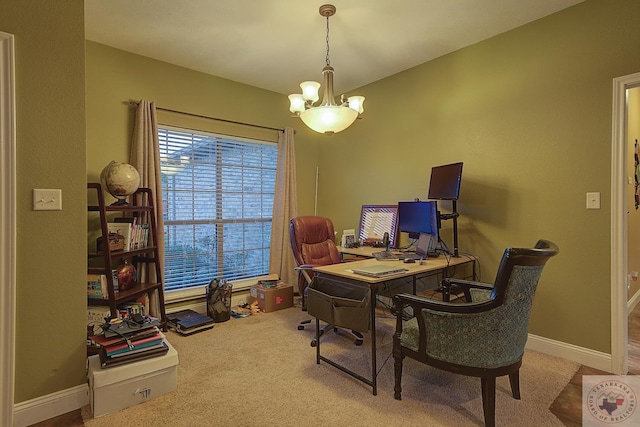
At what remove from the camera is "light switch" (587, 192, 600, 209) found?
2441mm

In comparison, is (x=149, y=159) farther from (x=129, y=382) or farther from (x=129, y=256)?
(x=129, y=382)

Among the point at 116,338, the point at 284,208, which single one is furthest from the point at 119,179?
the point at 284,208

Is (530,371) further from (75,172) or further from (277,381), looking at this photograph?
(75,172)

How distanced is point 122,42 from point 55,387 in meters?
2.88

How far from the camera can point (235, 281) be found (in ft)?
13.5

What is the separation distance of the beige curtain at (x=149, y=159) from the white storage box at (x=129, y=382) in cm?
126

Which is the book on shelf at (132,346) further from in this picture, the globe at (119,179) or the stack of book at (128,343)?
the globe at (119,179)

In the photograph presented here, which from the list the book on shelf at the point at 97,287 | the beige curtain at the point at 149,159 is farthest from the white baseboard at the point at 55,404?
the beige curtain at the point at 149,159

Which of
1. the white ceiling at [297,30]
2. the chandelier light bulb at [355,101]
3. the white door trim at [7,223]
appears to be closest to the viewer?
the white door trim at [7,223]

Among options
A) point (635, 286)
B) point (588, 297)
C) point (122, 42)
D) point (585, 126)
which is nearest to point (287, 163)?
point (122, 42)

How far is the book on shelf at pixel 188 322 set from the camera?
10.4 ft

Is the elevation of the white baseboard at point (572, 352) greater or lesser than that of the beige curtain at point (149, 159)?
lesser

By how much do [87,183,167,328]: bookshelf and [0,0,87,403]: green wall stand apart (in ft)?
2.11

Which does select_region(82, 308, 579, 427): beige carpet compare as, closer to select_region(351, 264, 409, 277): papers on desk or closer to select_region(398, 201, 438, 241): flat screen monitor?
select_region(351, 264, 409, 277): papers on desk
